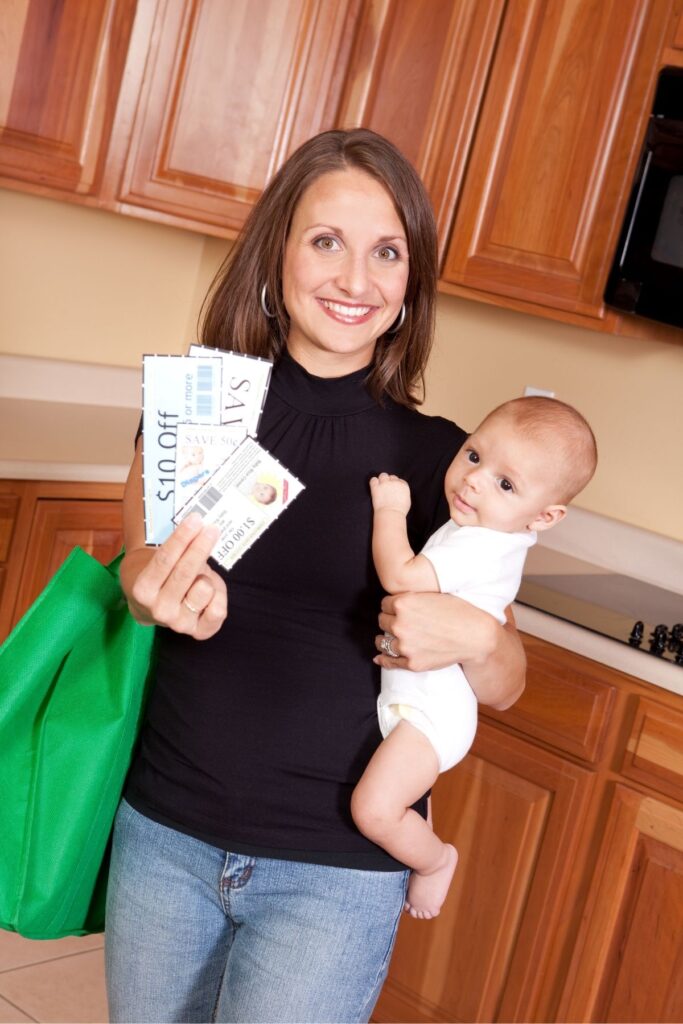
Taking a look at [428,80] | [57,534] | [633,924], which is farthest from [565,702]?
[428,80]

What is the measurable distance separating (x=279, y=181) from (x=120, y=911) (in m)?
0.86

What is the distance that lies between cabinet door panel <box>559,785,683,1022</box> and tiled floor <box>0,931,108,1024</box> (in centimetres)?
95

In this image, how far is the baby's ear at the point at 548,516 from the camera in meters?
1.41

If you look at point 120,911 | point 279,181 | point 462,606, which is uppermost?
point 279,181

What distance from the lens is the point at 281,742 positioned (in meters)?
1.23

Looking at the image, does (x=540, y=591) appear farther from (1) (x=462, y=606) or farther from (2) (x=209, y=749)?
(2) (x=209, y=749)

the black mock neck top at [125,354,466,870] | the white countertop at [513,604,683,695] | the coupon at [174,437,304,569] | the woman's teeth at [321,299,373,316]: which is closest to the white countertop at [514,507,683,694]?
the white countertop at [513,604,683,695]

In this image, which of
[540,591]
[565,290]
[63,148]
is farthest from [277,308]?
[63,148]

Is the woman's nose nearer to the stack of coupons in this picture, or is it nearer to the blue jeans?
the stack of coupons

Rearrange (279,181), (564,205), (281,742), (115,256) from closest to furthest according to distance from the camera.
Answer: (281,742) → (279,181) → (564,205) → (115,256)

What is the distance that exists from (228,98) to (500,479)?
70.1 inches

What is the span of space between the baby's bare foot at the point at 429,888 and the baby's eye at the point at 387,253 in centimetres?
69

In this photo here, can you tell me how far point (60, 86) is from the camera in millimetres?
2594

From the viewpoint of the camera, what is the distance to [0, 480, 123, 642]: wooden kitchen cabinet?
2.45 metres
